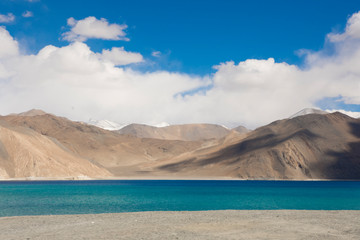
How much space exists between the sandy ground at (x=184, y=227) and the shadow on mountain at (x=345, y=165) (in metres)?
149

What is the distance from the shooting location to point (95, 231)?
1131 inches

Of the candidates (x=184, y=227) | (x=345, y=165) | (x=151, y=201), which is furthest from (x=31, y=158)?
(x=345, y=165)

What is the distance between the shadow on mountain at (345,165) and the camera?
178 m

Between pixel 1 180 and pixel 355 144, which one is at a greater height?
pixel 355 144

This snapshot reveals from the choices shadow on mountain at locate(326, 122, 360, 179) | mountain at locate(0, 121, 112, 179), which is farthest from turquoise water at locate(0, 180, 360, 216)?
shadow on mountain at locate(326, 122, 360, 179)

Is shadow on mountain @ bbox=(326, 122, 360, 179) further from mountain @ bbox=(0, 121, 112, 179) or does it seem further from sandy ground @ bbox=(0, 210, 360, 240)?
sandy ground @ bbox=(0, 210, 360, 240)

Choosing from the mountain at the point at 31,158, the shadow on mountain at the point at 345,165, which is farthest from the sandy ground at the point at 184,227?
the shadow on mountain at the point at 345,165

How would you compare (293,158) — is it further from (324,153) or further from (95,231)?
(95,231)

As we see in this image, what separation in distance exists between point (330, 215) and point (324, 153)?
15906 centimetres

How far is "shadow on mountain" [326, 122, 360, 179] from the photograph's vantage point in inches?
7008

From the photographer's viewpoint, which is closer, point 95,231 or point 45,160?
point 95,231

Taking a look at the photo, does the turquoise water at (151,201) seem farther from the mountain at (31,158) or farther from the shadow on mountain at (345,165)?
the shadow on mountain at (345,165)

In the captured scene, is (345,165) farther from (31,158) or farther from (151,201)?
(151,201)

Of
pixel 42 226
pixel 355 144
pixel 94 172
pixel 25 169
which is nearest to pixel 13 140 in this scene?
pixel 25 169
